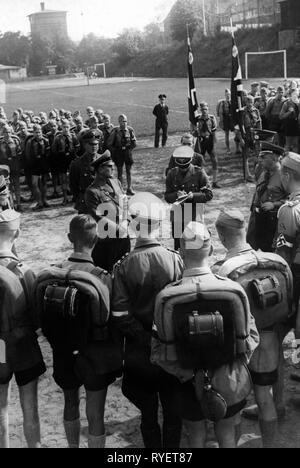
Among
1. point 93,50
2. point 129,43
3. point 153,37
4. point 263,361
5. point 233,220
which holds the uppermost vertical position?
point 153,37

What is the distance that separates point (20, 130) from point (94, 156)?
673cm

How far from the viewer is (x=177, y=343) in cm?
378

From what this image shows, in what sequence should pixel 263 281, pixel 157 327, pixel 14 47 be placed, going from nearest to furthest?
pixel 157 327, pixel 263 281, pixel 14 47

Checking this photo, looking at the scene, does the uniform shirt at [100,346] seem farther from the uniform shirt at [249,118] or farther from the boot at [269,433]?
the uniform shirt at [249,118]

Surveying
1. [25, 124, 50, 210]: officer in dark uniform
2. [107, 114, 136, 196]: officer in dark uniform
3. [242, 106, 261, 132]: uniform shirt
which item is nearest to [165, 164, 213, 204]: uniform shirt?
[25, 124, 50, 210]: officer in dark uniform

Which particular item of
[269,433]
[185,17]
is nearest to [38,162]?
[269,433]

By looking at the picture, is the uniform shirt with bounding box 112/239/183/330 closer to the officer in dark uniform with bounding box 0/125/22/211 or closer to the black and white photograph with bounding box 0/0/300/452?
the black and white photograph with bounding box 0/0/300/452

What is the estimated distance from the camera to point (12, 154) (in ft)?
42.2

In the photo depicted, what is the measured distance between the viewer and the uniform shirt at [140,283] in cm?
419

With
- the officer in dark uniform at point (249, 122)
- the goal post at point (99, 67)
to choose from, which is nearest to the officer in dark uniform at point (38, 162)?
the officer in dark uniform at point (249, 122)

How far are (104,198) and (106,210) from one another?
0.14m

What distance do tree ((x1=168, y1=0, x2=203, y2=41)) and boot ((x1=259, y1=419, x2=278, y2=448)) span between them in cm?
6626

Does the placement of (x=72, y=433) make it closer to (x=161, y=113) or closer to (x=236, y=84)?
(x=236, y=84)

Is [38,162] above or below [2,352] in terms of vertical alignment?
above
